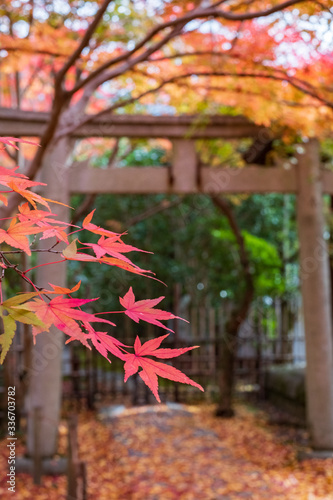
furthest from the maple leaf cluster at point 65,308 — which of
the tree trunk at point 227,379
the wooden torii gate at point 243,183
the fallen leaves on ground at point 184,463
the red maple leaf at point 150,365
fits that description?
the tree trunk at point 227,379

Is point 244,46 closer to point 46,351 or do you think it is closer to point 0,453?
point 46,351

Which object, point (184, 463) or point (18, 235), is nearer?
point (18, 235)

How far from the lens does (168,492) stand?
4.55 m

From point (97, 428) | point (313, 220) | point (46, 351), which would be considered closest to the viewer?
point (46, 351)

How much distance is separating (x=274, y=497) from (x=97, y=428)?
324 cm

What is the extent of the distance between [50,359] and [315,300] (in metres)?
3.01

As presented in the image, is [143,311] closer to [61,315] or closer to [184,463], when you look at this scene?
[61,315]

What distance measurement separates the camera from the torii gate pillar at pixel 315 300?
17.9 feet

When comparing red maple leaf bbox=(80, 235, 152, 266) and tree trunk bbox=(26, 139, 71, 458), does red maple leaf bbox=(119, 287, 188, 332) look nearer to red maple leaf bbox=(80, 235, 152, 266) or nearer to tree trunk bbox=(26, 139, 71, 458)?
red maple leaf bbox=(80, 235, 152, 266)

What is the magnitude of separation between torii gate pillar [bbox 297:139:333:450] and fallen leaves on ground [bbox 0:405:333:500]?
1.54 feet

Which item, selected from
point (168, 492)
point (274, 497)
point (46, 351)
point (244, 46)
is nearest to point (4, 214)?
point (46, 351)

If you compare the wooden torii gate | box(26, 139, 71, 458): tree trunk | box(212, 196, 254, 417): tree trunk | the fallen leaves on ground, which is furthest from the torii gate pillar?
box(26, 139, 71, 458): tree trunk

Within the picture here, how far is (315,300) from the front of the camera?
552 centimetres

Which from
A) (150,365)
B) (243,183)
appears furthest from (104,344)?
(243,183)
